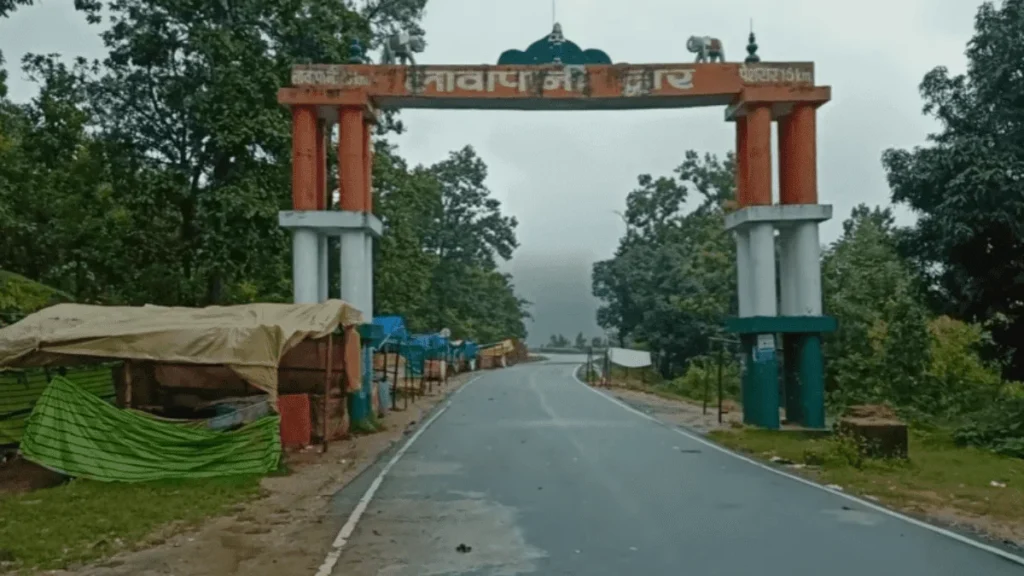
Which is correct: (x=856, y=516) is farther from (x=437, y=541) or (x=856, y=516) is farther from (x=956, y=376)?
(x=956, y=376)

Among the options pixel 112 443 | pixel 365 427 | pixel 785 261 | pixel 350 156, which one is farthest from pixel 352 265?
pixel 112 443

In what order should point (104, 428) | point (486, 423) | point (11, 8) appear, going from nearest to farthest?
1. point (104, 428)
2. point (11, 8)
3. point (486, 423)

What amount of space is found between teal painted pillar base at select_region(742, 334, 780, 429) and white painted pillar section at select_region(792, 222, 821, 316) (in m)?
1.31

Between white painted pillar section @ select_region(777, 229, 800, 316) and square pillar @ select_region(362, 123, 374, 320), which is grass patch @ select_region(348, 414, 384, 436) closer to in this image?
square pillar @ select_region(362, 123, 374, 320)

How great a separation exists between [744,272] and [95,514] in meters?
16.2

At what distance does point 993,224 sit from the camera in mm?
20766

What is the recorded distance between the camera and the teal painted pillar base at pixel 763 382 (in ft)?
72.4

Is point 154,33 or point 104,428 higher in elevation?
point 154,33

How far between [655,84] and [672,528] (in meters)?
14.5

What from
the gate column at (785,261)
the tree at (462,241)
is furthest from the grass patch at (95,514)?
the tree at (462,241)

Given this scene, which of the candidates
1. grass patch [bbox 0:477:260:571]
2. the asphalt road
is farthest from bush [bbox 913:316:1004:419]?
grass patch [bbox 0:477:260:571]

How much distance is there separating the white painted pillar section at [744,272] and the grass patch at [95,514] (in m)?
13.0

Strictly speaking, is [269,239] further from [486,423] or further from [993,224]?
[993,224]

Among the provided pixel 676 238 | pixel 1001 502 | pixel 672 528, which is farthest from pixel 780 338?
pixel 676 238
